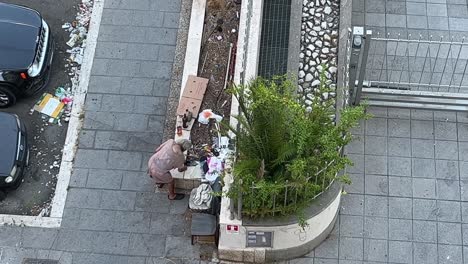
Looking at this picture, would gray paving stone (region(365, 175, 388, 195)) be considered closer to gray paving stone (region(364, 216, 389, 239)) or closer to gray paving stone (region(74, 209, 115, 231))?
gray paving stone (region(364, 216, 389, 239))

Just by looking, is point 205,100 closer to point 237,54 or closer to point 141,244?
point 237,54

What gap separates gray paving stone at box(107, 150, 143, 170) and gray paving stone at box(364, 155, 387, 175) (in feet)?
11.9

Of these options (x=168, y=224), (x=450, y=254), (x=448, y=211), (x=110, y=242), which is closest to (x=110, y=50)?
(x=168, y=224)

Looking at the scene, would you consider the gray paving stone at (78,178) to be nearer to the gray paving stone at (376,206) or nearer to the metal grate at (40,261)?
the metal grate at (40,261)

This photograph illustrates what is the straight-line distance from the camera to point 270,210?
9445 mm

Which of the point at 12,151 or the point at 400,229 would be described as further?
the point at 12,151

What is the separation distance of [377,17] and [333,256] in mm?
4328

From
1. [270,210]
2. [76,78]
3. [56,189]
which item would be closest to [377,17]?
[270,210]

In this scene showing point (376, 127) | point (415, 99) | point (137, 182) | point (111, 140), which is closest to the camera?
point (415, 99)

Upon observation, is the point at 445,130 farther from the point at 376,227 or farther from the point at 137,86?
the point at 137,86

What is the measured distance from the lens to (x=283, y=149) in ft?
29.7

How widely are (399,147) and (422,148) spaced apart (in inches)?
14.0

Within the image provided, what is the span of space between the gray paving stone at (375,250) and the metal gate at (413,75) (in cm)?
225

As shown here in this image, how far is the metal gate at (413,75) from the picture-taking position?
1094 cm
